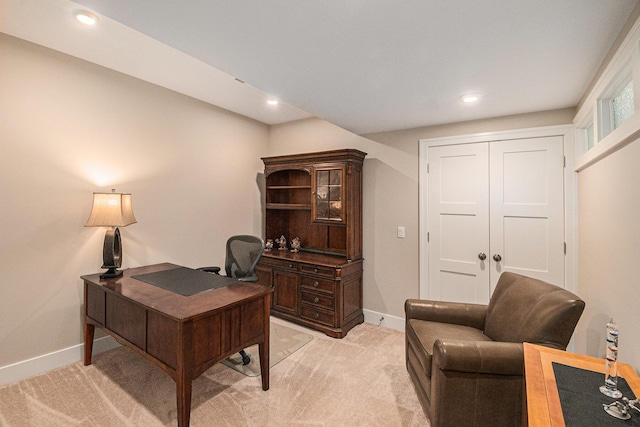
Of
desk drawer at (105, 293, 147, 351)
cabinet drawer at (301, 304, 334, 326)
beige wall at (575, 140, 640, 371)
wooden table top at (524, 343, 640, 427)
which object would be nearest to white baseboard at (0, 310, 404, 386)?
desk drawer at (105, 293, 147, 351)

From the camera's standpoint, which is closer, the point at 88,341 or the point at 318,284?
the point at 88,341

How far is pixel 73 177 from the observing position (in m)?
2.67

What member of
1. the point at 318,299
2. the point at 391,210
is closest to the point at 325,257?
the point at 318,299

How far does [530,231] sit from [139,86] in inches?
166

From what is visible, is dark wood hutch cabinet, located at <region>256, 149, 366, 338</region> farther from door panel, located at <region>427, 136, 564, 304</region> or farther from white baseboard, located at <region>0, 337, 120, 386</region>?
white baseboard, located at <region>0, 337, 120, 386</region>

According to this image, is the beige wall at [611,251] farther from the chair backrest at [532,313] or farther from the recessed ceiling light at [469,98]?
the recessed ceiling light at [469,98]

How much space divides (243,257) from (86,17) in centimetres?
228

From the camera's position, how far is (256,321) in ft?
7.29

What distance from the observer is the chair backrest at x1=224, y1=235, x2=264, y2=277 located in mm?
3072

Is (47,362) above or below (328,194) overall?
below

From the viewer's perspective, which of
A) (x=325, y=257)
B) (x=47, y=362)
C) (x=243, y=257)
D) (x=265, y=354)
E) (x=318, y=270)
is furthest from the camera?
(x=325, y=257)

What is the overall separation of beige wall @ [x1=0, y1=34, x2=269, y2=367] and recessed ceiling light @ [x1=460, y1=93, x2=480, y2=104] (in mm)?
2939

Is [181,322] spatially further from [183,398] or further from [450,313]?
[450,313]

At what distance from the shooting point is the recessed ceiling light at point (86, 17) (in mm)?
1988
